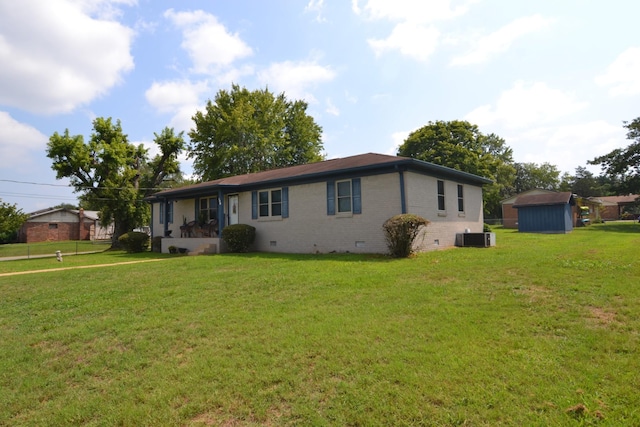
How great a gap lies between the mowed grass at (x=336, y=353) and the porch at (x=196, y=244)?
899 centimetres

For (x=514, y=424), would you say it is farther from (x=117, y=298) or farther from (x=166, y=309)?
(x=117, y=298)

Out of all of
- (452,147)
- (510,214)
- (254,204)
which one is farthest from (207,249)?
(510,214)

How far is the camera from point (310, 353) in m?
3.70

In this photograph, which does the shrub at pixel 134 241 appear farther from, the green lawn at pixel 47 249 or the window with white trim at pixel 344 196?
the window with white trim at pixel 344 196

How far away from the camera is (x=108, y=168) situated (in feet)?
82.5

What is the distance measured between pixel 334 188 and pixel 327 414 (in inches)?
448

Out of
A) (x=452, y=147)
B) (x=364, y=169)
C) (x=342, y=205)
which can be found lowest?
(x=342, y=205)

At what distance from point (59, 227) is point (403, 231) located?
46.7 meters

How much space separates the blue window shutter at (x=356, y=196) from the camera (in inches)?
514

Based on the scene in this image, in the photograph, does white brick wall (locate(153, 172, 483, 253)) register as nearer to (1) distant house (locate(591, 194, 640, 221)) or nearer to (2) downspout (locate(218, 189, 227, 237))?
(2) downspout (locate(218, 189, 227, 237))

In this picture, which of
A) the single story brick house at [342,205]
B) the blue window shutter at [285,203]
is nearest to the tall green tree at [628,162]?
the single story brick house at [342,205]

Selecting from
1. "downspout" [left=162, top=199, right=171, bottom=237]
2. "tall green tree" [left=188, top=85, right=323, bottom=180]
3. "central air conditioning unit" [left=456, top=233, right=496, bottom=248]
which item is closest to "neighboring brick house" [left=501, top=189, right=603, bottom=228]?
"tall green tree" [left=188, top=85, right=323, bottom=180]

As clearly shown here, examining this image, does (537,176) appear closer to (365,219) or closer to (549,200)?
(549,200)

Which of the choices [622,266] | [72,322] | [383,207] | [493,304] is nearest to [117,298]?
[72,322]
